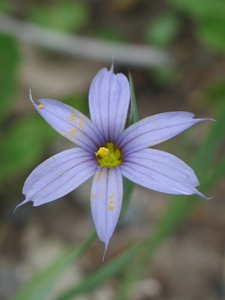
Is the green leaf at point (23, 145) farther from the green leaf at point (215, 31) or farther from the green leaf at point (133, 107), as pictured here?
the green leaf at point (133, 107)

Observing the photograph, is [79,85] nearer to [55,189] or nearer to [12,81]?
[12,81]

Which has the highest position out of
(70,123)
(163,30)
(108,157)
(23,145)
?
(70,123)

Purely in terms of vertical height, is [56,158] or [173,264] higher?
[56,158]

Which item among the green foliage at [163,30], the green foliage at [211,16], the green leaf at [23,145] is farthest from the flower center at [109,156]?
the green foliage at [163,30]

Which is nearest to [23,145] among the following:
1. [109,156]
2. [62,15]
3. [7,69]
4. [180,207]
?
[7,69]

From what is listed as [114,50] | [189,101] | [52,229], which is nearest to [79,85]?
[114,50]

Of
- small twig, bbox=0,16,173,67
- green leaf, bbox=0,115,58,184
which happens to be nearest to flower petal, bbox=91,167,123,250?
green leaf, bbox=0,115,58,184

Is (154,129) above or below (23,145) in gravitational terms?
above

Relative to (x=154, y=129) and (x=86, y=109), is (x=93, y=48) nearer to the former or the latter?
(x=86, y=109)
